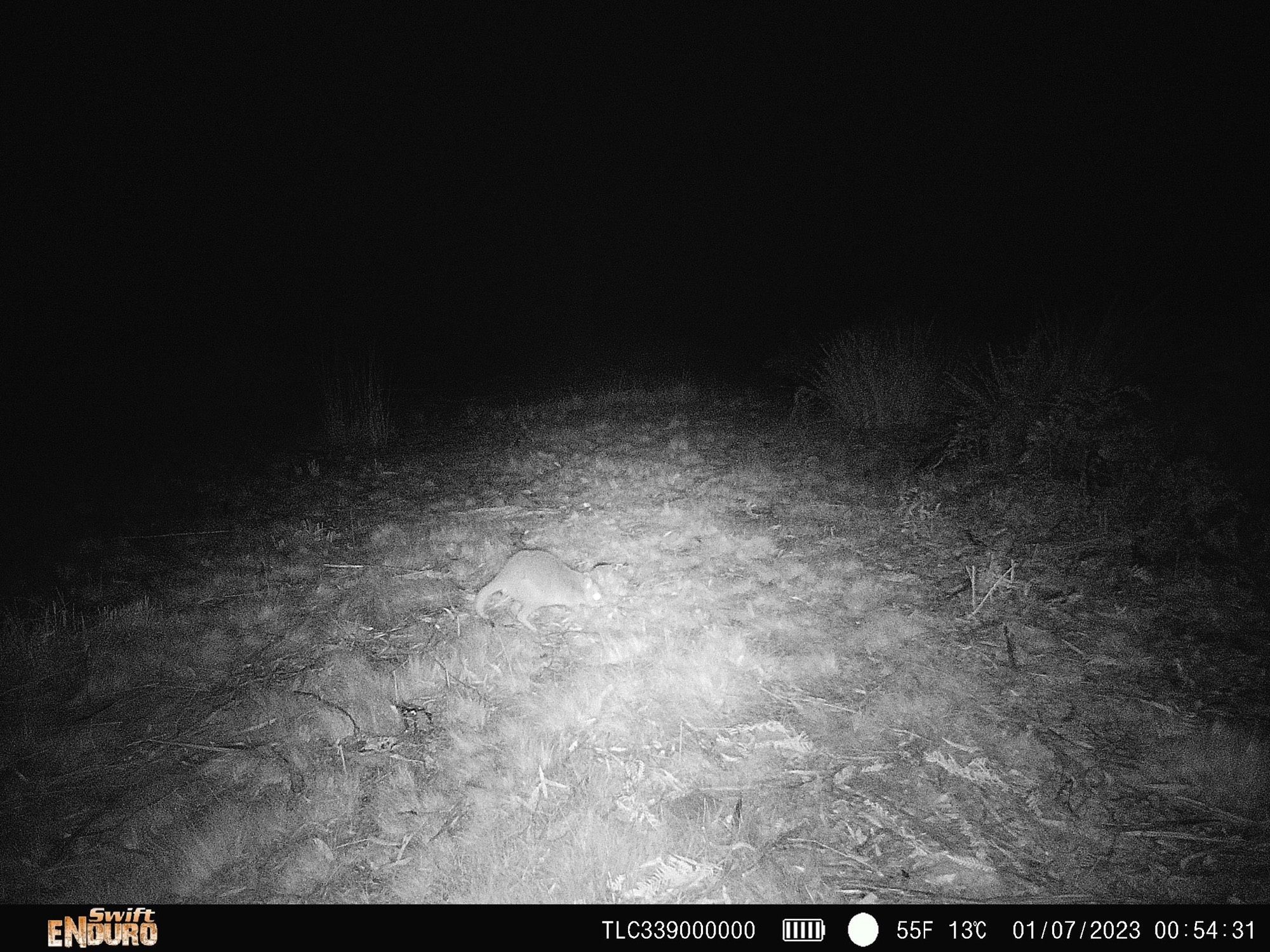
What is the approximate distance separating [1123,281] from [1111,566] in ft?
14.8

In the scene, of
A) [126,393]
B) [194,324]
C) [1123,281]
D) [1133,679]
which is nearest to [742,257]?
[1123,281]

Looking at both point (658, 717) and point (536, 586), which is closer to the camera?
point (658, 717)
